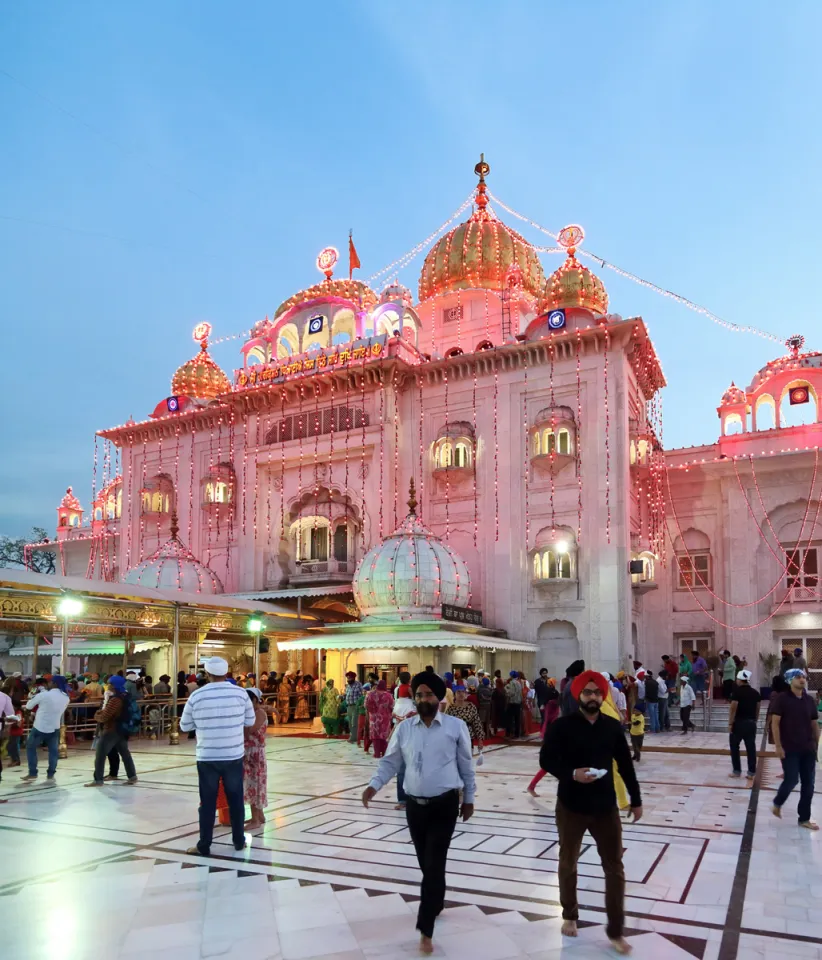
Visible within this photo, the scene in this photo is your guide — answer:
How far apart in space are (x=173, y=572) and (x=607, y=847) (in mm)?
23171

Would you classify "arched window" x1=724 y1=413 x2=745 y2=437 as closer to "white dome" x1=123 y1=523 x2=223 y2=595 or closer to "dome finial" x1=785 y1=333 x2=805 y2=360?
"dome finial" x1=785 y1=333 x2=805 y2=360

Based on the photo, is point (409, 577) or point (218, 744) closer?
point (218, 744)

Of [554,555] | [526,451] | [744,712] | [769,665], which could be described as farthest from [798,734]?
[769,665]

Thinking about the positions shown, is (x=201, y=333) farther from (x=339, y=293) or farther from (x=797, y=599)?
(x=797, y=599)

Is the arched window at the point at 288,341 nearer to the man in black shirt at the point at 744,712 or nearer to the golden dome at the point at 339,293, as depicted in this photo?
the golden dome at the point at 339,293

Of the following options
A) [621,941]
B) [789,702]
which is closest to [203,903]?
[621,941]

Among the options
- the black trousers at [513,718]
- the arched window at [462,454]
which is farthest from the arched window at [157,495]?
the black trousers at [513,718]

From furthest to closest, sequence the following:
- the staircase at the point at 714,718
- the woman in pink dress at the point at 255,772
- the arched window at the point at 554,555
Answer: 1. the arched window at the point at 554,555
2. the staircase at the point at 714,718
3. the woman in pink dress at the point at 255,772

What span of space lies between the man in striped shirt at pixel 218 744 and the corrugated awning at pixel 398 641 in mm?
11757

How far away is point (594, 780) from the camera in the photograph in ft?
15.4

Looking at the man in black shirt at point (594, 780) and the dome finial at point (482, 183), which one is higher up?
the dome finial at point (482, 183)

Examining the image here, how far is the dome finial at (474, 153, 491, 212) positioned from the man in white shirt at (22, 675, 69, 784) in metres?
24.9

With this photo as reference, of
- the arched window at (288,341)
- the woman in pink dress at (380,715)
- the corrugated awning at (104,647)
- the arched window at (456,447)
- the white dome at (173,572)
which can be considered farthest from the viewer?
the arched window at (288,341)

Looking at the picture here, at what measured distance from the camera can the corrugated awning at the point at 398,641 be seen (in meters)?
18.9
